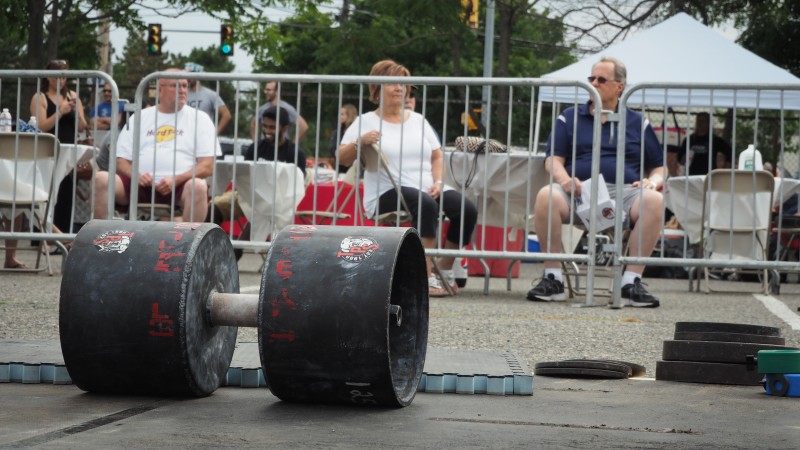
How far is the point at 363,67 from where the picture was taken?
29.1 meters

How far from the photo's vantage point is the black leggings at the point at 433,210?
817cm

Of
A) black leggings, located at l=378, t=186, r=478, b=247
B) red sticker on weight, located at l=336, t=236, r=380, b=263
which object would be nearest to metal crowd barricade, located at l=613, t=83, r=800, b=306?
black leggings, located at l=378, t=186, r=478, b=247

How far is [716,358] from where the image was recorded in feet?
14.8

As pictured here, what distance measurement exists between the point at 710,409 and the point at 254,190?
490 centimetres

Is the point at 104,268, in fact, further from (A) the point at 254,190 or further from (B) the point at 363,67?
(B) the point at 363,67

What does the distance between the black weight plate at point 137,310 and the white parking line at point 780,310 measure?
3884mm

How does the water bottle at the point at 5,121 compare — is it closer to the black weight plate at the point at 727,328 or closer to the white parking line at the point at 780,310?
the white parking line at the point at 780,310

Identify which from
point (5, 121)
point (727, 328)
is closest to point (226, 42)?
point (5, 121)

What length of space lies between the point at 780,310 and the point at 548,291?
1456 mm

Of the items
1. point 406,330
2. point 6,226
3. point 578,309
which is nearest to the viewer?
point 406,330

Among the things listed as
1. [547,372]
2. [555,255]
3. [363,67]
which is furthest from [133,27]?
[547,372]

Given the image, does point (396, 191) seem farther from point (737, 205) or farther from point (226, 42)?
point (226, 42)

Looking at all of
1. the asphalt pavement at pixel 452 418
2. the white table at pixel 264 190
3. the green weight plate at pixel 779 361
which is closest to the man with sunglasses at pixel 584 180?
the white table at pixel 264 190

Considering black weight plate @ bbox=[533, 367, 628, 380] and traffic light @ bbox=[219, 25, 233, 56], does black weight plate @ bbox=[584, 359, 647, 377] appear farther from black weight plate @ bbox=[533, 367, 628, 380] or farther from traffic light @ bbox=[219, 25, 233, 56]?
traffic light @ bbox=[219, 25, 233, 56]
